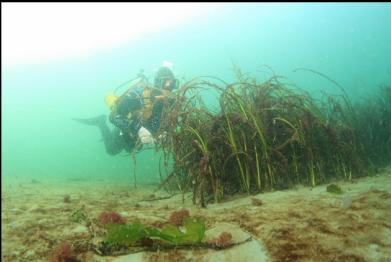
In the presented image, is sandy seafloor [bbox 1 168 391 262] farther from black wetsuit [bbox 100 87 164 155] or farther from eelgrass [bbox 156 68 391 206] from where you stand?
black wetsuit [bbox 100 87 164 155]

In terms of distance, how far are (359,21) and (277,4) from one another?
132 ft

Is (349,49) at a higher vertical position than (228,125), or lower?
higher

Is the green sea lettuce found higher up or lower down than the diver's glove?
lower down

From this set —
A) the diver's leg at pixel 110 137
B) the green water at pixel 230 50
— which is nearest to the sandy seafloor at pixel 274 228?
the diver's leg at pixel 110 137

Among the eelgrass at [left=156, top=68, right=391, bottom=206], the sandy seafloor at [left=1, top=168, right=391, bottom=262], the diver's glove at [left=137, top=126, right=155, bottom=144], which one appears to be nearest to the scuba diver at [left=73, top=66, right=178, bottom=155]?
the diver's glove at [left=137, top=126, right=155, bottom=144]

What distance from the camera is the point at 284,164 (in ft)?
14.8

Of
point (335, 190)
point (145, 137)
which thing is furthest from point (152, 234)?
point (145, 137)

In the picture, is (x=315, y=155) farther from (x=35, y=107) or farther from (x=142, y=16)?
(x=35, y=107)

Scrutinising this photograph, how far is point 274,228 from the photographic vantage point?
264cm

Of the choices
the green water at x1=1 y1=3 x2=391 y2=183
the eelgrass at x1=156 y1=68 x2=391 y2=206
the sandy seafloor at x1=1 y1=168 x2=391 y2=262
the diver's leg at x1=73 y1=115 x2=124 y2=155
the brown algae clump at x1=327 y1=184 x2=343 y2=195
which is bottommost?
the sandy seafloor at x1=1 y1=168 x2=391 y2=262

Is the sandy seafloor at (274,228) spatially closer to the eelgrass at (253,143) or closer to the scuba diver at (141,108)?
the eelgrass at (253,143)

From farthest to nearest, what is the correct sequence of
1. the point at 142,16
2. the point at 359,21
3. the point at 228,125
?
1. the point at 359,21
2. the point at 142,16
3. the point at 228,125

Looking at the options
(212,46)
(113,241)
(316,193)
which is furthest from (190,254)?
(212,46)

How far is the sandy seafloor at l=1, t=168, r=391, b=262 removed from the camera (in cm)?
227
